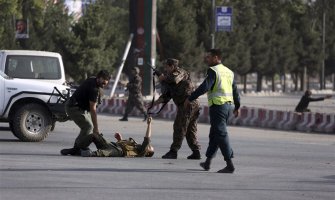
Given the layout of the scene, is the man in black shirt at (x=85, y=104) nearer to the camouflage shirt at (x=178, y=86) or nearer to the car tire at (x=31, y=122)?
the camouflage shirt at (x=178, y=86)

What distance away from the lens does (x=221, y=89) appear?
14414 mm

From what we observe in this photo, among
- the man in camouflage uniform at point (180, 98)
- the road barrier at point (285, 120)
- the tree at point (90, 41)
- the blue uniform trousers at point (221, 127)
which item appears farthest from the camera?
the tree at point (90, 41)

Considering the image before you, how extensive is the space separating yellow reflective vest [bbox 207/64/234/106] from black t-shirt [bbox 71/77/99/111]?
266 cm

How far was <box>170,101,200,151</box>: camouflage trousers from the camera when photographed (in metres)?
16.7

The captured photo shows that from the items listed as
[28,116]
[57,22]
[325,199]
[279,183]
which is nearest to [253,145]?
[28,116]

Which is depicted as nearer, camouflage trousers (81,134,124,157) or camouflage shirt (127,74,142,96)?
camouflage trousers (81,134,124,157)

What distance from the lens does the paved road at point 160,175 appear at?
1202 cm

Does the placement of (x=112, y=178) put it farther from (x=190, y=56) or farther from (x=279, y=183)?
(x=190, y=56)

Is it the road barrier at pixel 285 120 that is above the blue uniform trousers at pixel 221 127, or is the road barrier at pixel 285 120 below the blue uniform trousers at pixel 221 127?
below

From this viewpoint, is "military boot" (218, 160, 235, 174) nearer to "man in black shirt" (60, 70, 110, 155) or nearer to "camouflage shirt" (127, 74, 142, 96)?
"man in black shirt" (60, 70, 110, 155)

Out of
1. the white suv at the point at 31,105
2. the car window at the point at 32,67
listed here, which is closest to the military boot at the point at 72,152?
the white suv at the point at 31,105

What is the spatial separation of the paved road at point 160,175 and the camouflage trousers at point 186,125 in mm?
344

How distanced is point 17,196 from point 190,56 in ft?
159

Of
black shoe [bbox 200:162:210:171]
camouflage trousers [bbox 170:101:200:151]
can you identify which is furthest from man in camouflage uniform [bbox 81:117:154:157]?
black shoe [bbox 200:162:210:171]
